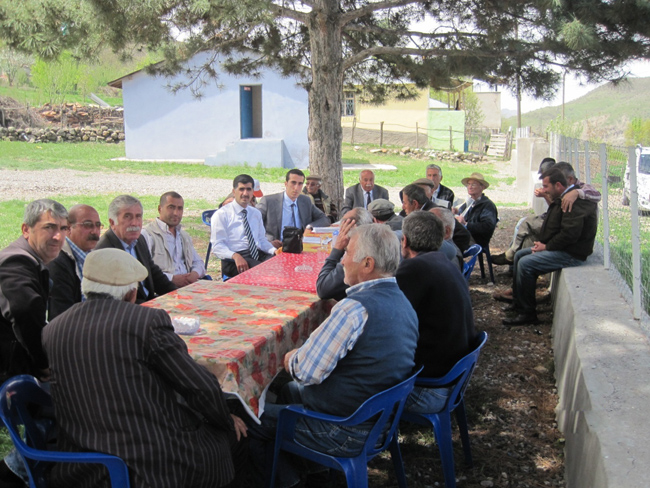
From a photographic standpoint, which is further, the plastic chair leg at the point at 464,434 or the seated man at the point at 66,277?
the seated man at the point at 66,277

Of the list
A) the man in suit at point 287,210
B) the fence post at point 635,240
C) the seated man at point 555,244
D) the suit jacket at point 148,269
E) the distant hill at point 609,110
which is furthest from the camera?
the distant hill at point 609,110

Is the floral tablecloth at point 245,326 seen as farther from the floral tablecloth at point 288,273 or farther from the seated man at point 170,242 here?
the seated man at point 170,242

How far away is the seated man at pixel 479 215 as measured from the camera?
22.9ft

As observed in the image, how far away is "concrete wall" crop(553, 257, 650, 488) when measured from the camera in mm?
2201

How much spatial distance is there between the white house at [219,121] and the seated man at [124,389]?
20.1 m

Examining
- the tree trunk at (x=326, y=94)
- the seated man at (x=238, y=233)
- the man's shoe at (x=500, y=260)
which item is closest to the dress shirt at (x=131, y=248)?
the seated man at (x=238, y=233)

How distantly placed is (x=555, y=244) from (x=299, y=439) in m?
3.69

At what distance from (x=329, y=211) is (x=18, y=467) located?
5.56 meters

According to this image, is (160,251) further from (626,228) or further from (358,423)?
(626,228)

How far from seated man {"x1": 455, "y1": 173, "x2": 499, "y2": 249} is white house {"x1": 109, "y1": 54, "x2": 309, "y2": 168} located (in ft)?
49.9

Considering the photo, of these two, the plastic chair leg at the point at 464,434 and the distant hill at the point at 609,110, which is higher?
the distant hill at the point at 609,110

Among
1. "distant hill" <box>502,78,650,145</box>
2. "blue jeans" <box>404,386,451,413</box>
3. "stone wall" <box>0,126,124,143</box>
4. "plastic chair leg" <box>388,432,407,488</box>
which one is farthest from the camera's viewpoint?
"distant hill" <box>502,78,650,145</box>

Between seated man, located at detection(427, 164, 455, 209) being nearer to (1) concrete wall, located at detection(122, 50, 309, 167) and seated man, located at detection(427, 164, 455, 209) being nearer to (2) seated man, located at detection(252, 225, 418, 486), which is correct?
(2) seated man, located at detection(252, 225, 418, 486)

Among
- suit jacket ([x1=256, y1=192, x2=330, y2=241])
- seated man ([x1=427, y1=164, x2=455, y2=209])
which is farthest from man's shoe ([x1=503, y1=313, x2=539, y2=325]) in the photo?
suit jacket ([x1=256, y1=192, x2=330, y2=241])
